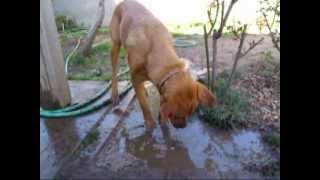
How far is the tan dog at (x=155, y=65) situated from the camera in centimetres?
451

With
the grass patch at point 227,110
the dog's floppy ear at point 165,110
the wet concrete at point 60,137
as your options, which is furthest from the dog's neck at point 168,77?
the wet concrete at point 60,137

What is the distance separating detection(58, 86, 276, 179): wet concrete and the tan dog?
0.29m

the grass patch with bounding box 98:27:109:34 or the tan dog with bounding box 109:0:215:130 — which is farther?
the grass patch with bounding box 98:27:109:34

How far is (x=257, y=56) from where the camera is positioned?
759 cm

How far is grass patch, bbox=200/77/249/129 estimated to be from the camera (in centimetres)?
520

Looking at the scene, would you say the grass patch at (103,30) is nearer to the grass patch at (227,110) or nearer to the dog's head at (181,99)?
the grass patch at (227,110)

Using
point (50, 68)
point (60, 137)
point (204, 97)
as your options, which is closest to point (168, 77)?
point (204, 97)

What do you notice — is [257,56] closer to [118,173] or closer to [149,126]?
[149,126]

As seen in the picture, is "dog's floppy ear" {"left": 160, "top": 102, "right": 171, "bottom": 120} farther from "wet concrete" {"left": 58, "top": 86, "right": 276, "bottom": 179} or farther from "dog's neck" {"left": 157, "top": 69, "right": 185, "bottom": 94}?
"wet concrete" {"left": 58, "top": 86, "right": 276, "bottom": 179}

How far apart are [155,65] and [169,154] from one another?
1.00m

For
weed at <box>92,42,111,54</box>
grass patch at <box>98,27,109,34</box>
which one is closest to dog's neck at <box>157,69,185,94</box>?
weed at <box>92,42,111,54</box>

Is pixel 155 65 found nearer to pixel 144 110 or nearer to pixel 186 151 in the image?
pixel 144 110

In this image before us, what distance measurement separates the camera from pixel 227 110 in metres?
5.30
